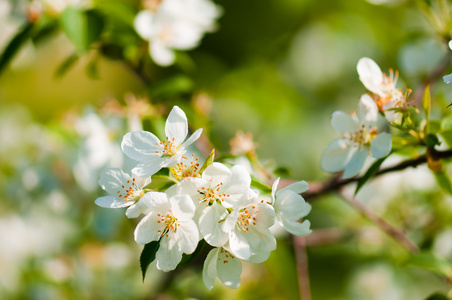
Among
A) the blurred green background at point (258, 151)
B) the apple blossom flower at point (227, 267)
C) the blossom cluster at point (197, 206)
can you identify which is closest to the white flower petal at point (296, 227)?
the blossom cluster at point (197, 206)

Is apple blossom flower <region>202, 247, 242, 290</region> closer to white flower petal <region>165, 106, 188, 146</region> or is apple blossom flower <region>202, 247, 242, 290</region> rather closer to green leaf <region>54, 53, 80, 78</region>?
white flower petal <region>165, 106, 188, 146</region>

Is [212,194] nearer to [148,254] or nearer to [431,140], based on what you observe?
[148,254]

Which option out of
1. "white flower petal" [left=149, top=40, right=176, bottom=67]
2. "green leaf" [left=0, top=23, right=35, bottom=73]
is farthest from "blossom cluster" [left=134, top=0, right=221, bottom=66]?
"green leaf" [left=0, top=23, right=35, bottom=73]

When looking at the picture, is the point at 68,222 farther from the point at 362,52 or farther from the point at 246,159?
the point at 362,52

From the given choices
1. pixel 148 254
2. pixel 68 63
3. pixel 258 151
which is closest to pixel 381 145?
pixel 148 254

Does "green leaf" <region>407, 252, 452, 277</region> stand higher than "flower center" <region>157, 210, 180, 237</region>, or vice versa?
"flower center" <region>157, 210, 180, 237</region>

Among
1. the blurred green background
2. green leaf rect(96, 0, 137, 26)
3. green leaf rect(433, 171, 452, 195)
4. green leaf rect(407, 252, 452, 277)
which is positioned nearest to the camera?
green leaf rect(433, 171, 452, 195)
